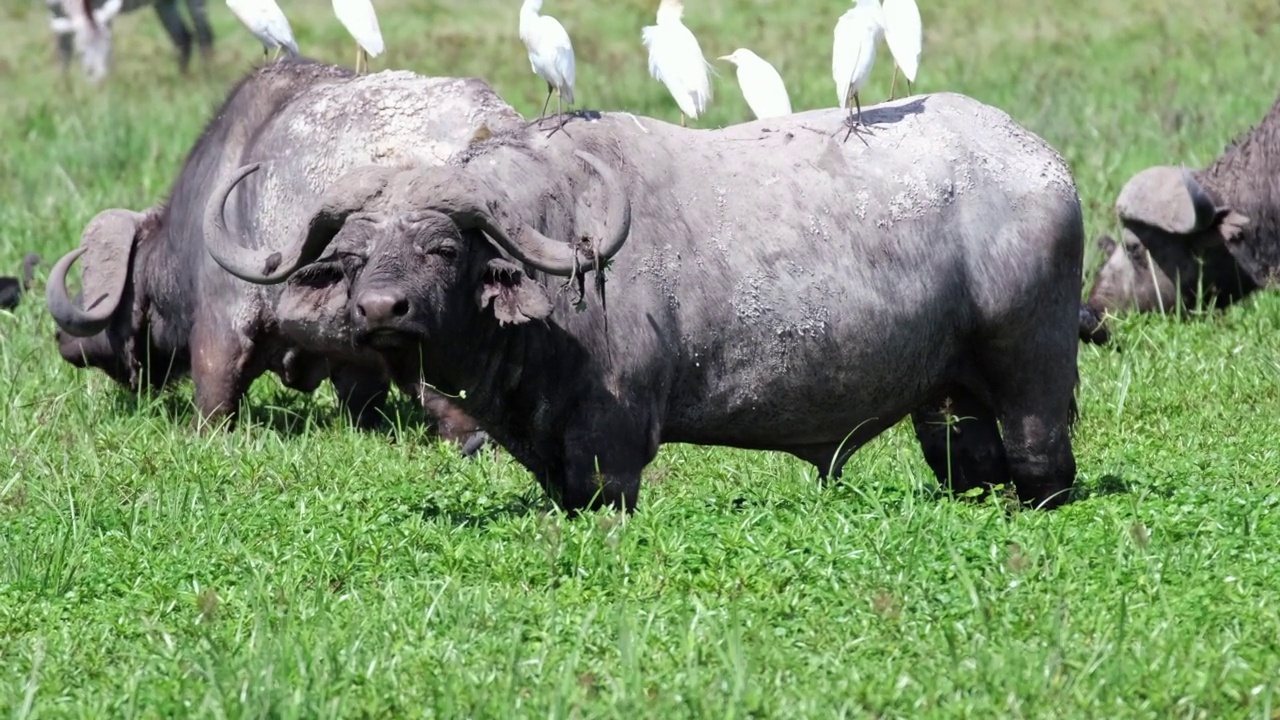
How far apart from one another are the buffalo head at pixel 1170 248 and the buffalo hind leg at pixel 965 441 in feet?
13.5

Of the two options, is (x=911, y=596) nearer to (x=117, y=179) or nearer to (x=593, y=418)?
(x=593, y=418)

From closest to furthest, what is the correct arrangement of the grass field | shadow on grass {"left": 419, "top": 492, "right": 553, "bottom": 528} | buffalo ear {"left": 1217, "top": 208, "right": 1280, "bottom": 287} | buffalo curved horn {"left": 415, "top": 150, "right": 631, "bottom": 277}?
1. the grass field
2. buffalo curved horn {"left": 415, "top": 150, "right": 631, "bottom": 277}
3. shadow on grass {"left": 419, "top": 492, "right": 553, "bottom": 528}
4. buffalo ear {"left": 1217, "top": 208, "right": 1280, "bottom": 287}

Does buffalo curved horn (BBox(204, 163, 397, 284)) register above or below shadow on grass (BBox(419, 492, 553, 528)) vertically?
above

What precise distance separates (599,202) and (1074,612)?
1.99 m

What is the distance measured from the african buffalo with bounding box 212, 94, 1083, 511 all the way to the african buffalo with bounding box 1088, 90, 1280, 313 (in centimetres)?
427

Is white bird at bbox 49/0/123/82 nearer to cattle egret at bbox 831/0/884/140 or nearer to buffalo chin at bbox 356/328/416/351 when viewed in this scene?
cattle egret at bbox 831/0/884/140

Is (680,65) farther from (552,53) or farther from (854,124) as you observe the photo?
(854,124)

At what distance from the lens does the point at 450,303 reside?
18.5 ft

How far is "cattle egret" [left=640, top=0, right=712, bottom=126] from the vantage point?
817cm

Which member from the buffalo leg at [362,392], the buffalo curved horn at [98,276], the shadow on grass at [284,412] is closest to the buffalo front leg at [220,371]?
the shadow on grass at [284,412]

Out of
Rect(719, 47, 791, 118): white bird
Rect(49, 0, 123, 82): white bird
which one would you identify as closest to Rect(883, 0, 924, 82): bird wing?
Rect(719, 47, 791, 118): white bird

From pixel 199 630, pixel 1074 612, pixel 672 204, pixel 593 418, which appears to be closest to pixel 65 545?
pixel 199 630


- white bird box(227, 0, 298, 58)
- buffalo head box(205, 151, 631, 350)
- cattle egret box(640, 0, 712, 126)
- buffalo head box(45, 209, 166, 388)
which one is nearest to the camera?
buffalo head box(205, 151, 631, 350)

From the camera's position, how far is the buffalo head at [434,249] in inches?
219
